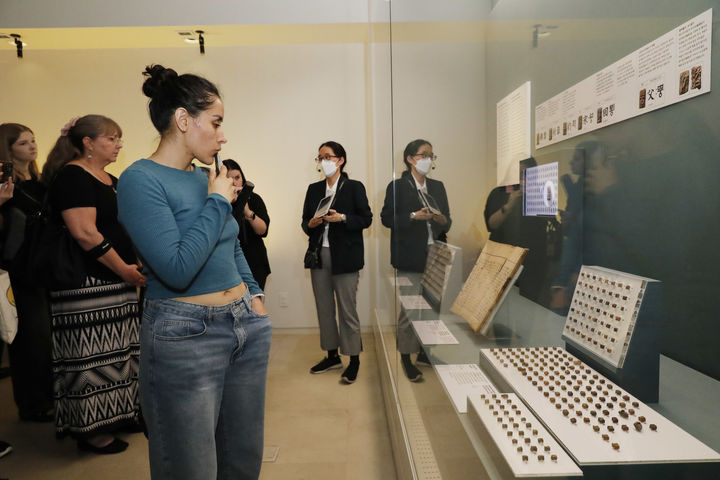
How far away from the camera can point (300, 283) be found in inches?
182

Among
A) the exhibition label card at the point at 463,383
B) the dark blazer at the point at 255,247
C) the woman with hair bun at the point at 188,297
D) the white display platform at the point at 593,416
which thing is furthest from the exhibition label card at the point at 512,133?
the dark blazer at the point at 255,247

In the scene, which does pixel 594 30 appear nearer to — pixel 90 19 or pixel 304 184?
pixel 304 184

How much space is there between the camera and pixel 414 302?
1.81 meters

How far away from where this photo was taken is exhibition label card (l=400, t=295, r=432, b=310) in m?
1.59

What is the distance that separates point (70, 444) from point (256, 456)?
1.81 metres

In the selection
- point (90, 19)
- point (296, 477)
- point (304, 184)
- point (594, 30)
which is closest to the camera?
point (594, 30)

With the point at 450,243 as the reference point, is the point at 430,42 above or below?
above

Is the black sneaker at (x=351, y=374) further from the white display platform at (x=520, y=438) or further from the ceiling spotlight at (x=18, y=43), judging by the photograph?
the ceiling spotlight at (x=18, y=43)

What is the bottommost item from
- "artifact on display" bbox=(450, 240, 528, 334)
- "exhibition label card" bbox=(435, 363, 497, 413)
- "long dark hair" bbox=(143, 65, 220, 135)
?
"exhibition label card" bbox=(435, 363, 497, 413)

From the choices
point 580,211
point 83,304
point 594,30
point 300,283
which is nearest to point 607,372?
point 580,211

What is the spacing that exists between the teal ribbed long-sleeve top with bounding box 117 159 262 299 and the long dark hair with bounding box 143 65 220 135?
141 mm

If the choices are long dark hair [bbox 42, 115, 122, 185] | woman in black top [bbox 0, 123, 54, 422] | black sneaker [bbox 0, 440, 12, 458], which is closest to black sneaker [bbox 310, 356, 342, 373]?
woman in black top [bbox 0, 123, 54, 422]

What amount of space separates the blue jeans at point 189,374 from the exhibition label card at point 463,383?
53cm

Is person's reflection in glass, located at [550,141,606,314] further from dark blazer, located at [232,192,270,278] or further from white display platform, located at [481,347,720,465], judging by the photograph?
dark blazer, located at [232,192,270,278]
